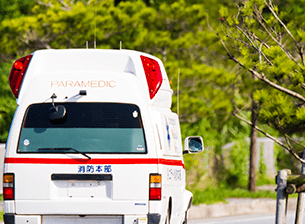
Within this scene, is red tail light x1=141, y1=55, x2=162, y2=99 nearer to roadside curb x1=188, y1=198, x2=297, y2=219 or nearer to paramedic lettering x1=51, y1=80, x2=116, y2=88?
paramedic lettering x1=51, y1=80, x2=116, y2=88

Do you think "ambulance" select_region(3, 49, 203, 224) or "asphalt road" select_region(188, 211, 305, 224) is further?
"asphalt road" select_region(188, 211, 305, 224)

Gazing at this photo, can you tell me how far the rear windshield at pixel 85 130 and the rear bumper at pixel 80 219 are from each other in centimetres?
72

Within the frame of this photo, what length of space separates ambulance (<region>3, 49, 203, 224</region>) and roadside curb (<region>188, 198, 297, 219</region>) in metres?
6.81

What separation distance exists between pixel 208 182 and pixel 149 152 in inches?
502

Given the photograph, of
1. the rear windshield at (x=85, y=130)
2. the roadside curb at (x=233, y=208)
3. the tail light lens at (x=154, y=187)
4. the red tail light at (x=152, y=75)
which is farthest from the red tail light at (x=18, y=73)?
the roadside curb at (x=233, y=208)

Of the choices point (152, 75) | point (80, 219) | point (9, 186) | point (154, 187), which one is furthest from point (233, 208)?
point (9, 186)

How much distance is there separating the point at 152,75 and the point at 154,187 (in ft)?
4.43

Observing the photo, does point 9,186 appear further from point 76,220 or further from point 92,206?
point 92,206

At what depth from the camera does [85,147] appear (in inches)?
280

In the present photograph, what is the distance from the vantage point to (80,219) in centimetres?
711

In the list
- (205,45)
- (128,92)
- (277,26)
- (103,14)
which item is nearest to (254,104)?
(205,45)

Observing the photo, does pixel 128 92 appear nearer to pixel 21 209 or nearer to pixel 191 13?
pixel 21 209

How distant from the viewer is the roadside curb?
14219 mm

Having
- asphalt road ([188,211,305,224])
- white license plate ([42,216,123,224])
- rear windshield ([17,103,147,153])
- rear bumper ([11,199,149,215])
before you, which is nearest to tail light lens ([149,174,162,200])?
rear bumper ([11,199,149,215])
